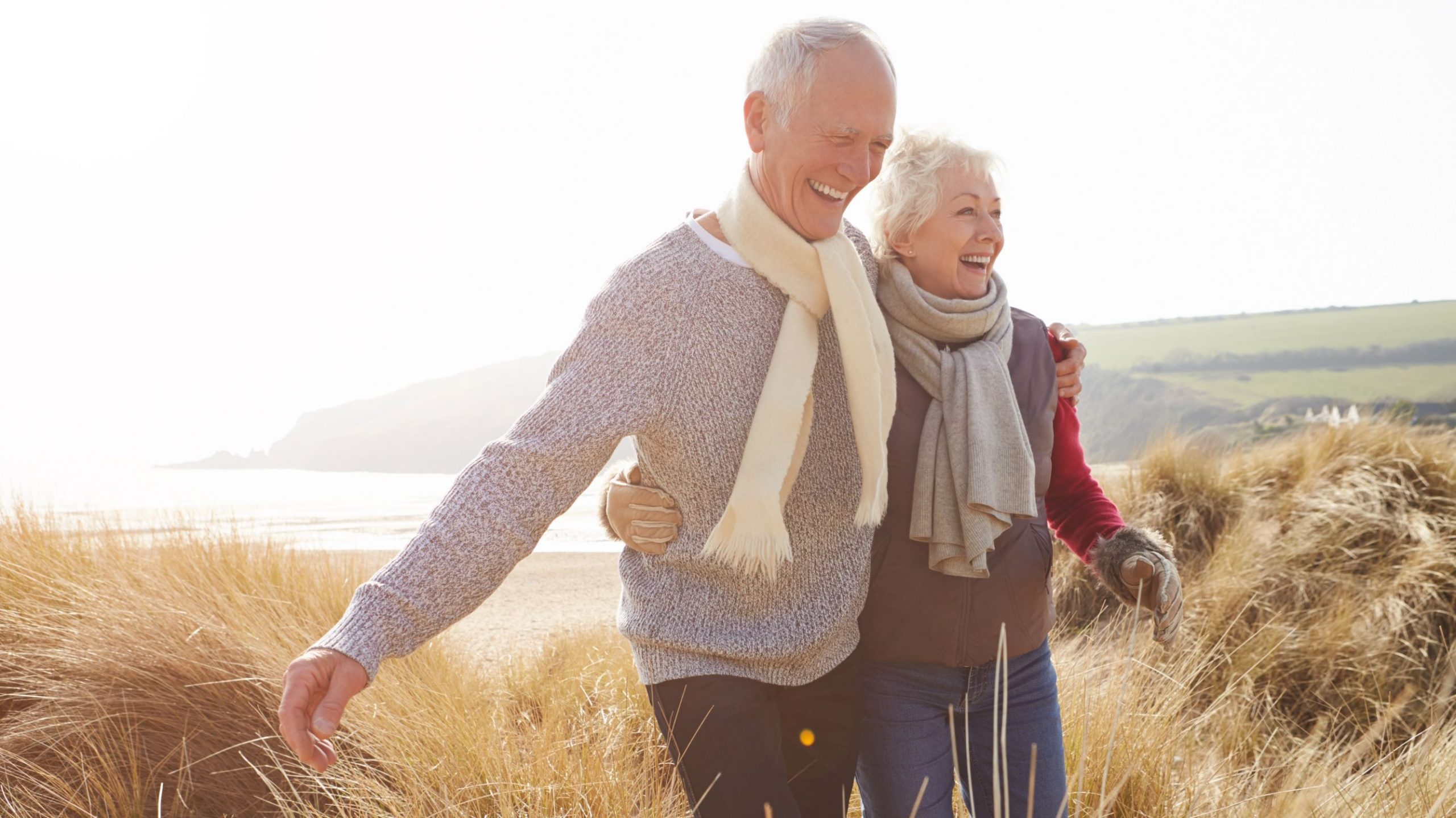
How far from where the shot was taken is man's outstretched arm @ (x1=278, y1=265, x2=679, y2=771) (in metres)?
1.50

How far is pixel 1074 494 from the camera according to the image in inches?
95.7

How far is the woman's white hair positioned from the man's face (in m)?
0.24

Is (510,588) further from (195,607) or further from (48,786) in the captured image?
(48,786)

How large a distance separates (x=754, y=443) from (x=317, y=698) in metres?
0.87

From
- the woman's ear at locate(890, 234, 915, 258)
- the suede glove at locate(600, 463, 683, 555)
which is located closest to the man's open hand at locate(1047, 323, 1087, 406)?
the woman's ear at locate(890, 234, 915, 258)

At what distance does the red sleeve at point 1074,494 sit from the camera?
2.38m

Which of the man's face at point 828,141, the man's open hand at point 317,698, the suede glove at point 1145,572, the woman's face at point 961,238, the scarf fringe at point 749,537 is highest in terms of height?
the man's face at point 828,141

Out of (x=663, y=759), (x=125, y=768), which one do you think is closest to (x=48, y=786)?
(x=125, y=768)

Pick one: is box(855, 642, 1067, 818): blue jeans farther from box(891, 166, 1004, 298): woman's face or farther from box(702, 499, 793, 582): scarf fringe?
box(891, 166, 1004, 298): woman's face

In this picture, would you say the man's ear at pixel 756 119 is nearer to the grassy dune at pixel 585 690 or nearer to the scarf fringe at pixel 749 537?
the scarf fringe at pixel 749 537

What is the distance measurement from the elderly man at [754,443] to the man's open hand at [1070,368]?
558 mm

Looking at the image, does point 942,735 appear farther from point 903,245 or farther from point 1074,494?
point 903,245

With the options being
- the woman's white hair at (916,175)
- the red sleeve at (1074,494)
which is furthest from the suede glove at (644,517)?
the red sleeve at (1074,494)

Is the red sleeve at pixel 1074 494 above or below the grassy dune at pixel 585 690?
above
